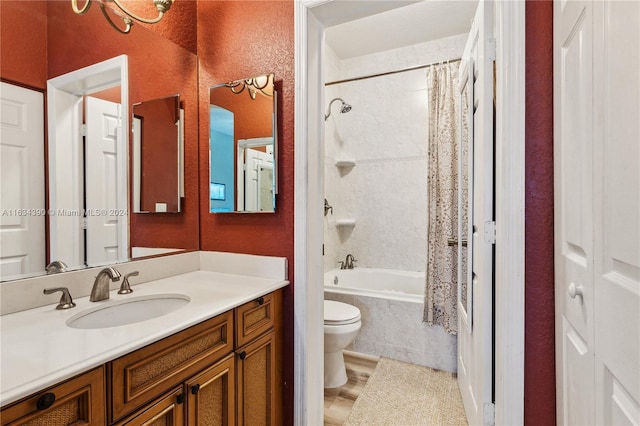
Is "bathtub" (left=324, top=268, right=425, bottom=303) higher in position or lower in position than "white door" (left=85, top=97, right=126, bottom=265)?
lower

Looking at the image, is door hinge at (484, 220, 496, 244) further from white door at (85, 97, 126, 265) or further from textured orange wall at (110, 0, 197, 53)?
textured orange wall at (110, 0, 197, 53)

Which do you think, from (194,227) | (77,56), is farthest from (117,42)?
(194,227)

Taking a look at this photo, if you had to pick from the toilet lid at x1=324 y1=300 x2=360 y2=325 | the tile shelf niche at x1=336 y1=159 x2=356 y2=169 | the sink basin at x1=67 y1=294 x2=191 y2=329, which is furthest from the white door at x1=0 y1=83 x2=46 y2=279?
the tile shelf niche at x1=336 y1=159 x2=356 y2=169

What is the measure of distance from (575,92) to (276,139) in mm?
1144

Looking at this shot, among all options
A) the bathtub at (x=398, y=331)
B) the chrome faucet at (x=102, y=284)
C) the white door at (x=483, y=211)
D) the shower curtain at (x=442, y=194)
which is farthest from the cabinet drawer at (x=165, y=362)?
the shower curtain at (x=442, y=194)

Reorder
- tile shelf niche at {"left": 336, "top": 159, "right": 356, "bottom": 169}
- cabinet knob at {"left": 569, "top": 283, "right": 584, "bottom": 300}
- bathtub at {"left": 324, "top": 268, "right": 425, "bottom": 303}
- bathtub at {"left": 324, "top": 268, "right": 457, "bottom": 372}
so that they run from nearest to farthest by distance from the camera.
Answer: cabinet knob at {"left": 569, "top": 283, "right": 584, "bottom": 300} → bathtub at {"left": 324, "top": 268, "right": 457, "bottom": 372} → bathtub at {"left": 324, "top": 268, "right": 425, "bottom": 303} → tile shelf niche at {"left": 336, "top": 159, "right": 356, "bottom": 169}

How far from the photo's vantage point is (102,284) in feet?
3.83

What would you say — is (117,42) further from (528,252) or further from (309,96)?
(528,252)

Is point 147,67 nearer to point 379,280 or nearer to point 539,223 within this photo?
point 539,223

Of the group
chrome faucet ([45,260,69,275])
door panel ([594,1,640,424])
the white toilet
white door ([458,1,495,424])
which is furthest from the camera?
Result: the white toilet

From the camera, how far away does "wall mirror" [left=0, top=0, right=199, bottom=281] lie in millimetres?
1051

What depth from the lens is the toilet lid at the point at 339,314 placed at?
206 cm

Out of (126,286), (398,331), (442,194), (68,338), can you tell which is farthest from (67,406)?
(442,194)

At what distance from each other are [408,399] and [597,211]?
1.71 meters
